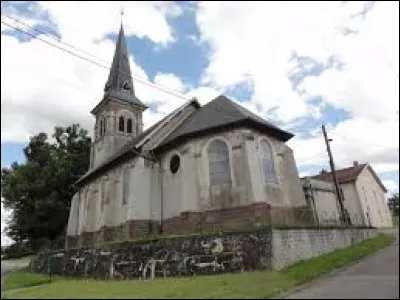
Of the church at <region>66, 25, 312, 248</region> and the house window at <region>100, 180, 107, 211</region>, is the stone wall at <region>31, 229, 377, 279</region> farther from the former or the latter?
the house window at <region>100, 180, 107, 211</region>

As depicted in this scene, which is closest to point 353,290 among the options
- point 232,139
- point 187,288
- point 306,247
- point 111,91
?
point 187,288

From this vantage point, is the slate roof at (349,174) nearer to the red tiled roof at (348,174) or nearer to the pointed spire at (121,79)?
the red tiled roof at (348,174)

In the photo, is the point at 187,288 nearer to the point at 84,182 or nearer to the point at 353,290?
the point at 353,290

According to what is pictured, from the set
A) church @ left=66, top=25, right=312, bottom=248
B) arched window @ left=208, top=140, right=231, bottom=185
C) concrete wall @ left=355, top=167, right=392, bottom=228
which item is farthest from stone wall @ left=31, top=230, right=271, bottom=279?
concrete wall @ left=355, top=167, right=392, bottom=228

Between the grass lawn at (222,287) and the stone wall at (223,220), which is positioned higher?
the stone wall at (223,220)

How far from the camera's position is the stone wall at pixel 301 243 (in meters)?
14.9

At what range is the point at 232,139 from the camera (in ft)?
72.5

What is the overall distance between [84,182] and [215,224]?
17863mm

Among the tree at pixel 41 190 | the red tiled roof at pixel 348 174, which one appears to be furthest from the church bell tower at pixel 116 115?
the red tiled roof at pixel 348 174

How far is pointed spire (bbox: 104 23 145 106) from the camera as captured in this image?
4004cm

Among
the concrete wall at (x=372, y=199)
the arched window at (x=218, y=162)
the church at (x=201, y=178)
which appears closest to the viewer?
the church at (x=201, y=178)

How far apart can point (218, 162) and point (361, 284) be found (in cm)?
1220

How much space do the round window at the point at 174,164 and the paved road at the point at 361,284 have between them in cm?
1204

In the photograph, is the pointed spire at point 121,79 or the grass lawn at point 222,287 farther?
the pointed spire at point 121,79
